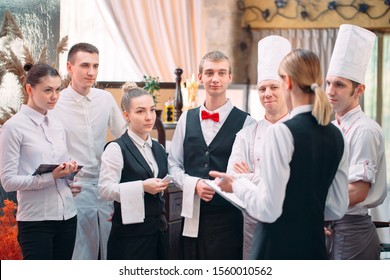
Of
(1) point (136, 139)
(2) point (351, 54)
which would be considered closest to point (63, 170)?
(1) point (136, 139)

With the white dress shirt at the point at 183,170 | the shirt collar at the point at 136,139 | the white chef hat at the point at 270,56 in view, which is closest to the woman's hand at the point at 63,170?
the shirt collar at the point at 136,139

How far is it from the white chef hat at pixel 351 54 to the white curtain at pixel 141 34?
3834 mm

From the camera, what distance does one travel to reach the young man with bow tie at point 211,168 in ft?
10.8

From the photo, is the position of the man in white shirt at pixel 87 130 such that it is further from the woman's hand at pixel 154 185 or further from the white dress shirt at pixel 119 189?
the woman's hand at pixel 154 185

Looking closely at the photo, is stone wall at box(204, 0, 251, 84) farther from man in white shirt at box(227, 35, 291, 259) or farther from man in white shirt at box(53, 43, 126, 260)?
man in white shirt at box(227, 35, 291, 259)

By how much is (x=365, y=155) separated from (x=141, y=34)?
15.0 feet

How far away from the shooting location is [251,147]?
3145 mm

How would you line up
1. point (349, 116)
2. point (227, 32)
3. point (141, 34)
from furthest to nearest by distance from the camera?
point (227, 32), point (141, 34), point (349, 116)

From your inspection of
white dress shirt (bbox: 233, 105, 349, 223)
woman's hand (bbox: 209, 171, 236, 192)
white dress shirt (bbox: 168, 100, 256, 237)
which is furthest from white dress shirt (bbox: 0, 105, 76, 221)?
white dress shirt (bbox: 233, 105, 349, 223)

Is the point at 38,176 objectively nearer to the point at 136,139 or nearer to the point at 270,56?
the point at 136,139

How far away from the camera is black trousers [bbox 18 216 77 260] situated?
301cm

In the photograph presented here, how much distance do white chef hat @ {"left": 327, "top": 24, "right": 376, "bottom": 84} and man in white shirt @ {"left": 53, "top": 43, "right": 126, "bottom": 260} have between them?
127cm
